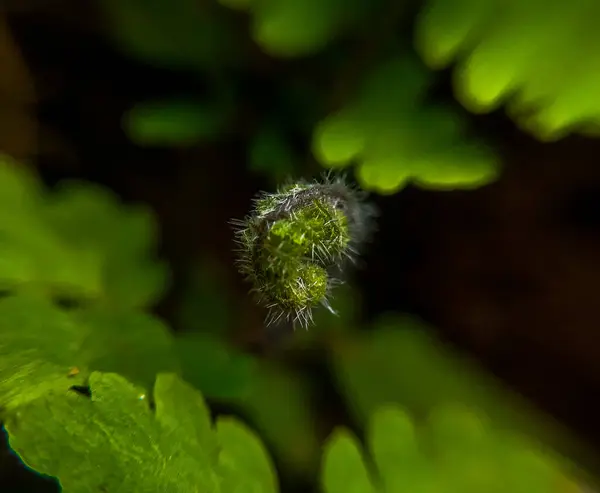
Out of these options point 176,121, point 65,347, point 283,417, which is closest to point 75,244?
A: point 176,121

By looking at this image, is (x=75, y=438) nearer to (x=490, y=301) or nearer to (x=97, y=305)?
(x=97, y=305)

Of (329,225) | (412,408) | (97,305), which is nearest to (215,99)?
(97,305)

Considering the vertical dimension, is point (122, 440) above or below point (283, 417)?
above

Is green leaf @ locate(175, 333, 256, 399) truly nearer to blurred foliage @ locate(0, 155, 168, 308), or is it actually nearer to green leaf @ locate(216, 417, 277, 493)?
green leaf @ locate(216, 417, 277, 493)

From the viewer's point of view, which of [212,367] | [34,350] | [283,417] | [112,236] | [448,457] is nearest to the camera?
[34,350]

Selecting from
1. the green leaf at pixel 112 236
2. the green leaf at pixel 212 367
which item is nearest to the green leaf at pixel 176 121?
the green leaf at pixel 112 236

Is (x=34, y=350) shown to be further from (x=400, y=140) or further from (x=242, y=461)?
(x=400, y=140)

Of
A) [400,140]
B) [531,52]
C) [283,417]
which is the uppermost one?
[531,52]

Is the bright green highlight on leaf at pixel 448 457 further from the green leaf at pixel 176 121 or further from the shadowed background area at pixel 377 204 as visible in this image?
the green leaf at pixel 176 121

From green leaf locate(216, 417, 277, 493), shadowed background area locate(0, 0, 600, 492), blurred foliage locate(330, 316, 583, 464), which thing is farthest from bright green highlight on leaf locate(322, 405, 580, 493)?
shadowed background area locate(0, 0, 600, 492)
